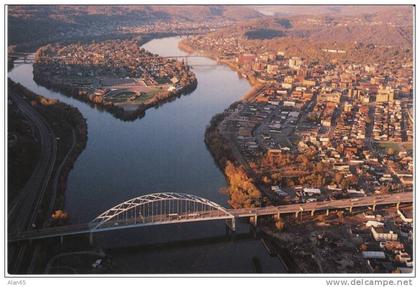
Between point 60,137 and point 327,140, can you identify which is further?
point 327,140

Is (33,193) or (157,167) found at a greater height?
(33,193)

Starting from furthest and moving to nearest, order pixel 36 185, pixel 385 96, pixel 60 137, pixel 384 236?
pixel 385 96 < pixel 60 137 < pixel 36 185 < pixel 384 236

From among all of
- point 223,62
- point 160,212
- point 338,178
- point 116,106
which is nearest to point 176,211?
point 160,212

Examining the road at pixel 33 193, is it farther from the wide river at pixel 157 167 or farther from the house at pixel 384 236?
the house at pixel 384 236

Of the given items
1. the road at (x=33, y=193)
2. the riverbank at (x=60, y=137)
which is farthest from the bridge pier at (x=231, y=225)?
the road at (x=33, y=193)

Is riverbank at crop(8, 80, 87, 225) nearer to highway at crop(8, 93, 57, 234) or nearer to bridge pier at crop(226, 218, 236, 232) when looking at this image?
highway at crop(8, 93, 57, 234)

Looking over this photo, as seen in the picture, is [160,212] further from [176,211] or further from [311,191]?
[311,191]

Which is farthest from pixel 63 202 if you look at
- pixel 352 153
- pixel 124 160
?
pixel 352 153
